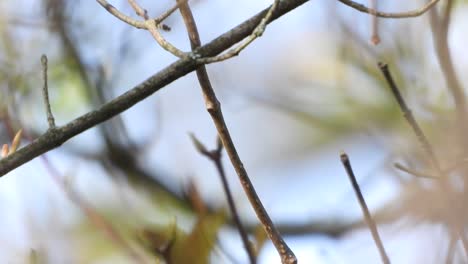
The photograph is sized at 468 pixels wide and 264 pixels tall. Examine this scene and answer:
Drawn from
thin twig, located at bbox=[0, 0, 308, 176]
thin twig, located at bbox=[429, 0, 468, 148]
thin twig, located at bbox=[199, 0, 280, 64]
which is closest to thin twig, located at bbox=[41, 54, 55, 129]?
thin twig, located at bbox=[0, 0, 308, 176]

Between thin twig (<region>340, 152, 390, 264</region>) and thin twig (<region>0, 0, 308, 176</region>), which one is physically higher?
thin twig (<region>0, 0, 308, 176</region>)

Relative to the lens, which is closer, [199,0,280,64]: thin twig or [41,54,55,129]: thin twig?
[199,0,280,64]: thin twig

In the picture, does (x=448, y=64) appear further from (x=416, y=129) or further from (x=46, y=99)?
(x=46, y=99)

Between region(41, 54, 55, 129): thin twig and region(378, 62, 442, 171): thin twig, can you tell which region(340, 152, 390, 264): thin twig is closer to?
region(378, 62, 442, 171): thin twig

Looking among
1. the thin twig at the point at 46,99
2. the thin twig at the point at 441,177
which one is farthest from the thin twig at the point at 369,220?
the thin twig at the point at 46,99

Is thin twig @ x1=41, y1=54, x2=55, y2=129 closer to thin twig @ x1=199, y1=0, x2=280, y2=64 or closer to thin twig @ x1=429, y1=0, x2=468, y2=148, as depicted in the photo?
thin twig @ x1=199, y1=0, x2=280, y2=64

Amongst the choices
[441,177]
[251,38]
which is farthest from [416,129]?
[251,38]

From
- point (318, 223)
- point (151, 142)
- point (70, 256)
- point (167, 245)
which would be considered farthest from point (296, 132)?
point (167, 245)

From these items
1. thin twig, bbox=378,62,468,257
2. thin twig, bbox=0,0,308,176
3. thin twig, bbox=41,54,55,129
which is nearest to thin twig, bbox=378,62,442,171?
thin twig, bbox=378,62,468,257

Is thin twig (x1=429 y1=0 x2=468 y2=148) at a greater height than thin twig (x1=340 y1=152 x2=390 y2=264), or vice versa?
thin twig (x1=429 y1=0 x2=468 y2=148)

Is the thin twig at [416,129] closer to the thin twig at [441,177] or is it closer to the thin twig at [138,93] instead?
the thin twig at [441,177]

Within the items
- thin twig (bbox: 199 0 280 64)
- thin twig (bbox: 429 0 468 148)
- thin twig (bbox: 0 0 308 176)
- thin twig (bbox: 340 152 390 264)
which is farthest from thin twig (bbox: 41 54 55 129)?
thin twig (bbox: 429 0 468 148)

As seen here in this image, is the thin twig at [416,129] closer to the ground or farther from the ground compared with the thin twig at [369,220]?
farther from the ground
